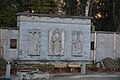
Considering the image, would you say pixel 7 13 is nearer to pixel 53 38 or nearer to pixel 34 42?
pixel 34 42

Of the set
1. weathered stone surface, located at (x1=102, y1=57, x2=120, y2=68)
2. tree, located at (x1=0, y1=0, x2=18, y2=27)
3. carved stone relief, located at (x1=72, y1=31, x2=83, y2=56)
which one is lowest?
weathered stone surface, located at (x1=102, y1=57, x2=120, y2=68)

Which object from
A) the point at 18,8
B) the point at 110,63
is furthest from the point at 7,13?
the point at 110,63

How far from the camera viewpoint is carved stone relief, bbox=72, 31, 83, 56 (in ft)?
100

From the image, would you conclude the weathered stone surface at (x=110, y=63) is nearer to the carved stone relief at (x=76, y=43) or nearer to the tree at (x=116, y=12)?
the carved stone relief at (x=76, y=43)

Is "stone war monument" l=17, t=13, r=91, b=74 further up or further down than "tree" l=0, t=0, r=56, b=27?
further down

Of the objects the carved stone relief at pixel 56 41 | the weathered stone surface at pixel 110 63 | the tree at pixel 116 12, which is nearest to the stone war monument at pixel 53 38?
the carved stone relief at pixel 56 41

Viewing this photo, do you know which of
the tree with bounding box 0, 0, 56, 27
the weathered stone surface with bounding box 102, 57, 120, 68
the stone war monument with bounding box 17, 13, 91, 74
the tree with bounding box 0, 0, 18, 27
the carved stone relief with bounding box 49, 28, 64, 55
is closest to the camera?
the stone war monument with bounding box 17, 13, 91, 74

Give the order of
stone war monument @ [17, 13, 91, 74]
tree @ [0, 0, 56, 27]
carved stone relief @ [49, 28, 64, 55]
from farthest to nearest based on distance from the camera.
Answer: tree @ [0, 0, 56, 27] → carved stone relief @ [49, 28, 64, 55] → stone war monument @ [17, 13, 91, 74]

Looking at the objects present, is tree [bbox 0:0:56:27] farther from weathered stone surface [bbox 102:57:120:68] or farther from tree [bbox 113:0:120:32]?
weathered stone surface [bbox 102:57:120:68]

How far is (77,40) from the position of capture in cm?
3058

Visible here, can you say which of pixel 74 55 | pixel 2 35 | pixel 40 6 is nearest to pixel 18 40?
pixel 2 35

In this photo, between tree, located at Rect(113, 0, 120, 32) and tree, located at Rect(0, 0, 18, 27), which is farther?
tree, located at Rect(113, 0, 120, 32)

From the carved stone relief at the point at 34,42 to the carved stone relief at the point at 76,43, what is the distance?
3.01 metres

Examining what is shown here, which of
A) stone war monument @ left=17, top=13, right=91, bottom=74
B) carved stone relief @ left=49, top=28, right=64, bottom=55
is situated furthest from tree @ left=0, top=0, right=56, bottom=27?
carved stone relief @ left=49, top=28, right=64, bottom=55
